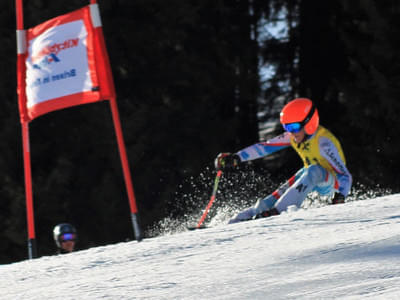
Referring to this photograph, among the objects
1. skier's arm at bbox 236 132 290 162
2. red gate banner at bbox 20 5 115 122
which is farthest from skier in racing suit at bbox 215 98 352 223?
red gate banner at bbox 20 5 115 122

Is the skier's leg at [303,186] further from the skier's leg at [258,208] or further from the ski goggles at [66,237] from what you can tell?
the ski goggles at [66,237]

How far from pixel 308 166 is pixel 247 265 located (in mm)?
2996

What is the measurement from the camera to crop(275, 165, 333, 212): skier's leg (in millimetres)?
6520

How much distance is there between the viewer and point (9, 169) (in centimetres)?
1428

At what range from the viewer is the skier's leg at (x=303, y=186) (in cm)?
652

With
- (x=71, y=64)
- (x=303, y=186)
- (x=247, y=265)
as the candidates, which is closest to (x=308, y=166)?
(x=303, y=186)

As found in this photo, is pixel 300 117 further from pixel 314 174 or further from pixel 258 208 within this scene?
pixel 258 208

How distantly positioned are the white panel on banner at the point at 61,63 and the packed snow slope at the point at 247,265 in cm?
168

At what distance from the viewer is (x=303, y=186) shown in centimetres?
659

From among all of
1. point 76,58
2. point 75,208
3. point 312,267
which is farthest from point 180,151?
point 312,267

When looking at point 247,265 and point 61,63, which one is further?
point 61,63

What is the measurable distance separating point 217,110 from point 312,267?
45.1ft

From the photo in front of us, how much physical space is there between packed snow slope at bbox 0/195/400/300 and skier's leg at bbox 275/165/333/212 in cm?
105

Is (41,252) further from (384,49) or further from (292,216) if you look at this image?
(292,216)
